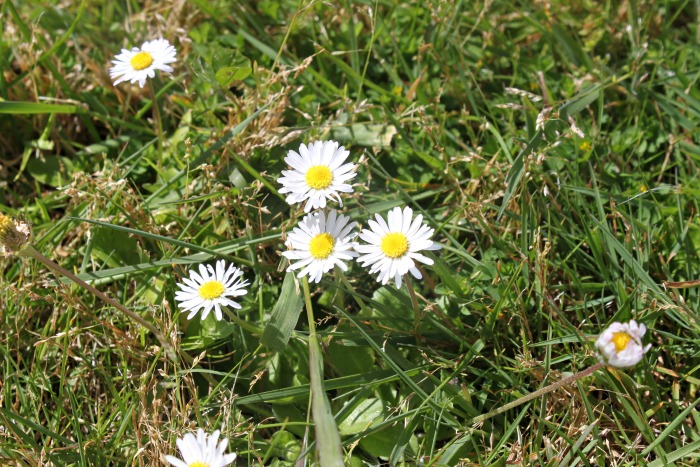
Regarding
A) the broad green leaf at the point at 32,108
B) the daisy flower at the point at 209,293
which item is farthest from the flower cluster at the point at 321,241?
the broad green leaf at the point at 32,108

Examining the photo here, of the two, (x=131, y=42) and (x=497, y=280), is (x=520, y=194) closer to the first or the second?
(x=497, y=280)

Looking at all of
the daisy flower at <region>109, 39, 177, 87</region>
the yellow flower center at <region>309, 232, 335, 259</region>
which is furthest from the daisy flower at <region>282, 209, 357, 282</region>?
the daisy flower at <region>109, 39, 177, 87</region>

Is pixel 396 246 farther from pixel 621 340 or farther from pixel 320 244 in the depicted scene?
pixel 621 340

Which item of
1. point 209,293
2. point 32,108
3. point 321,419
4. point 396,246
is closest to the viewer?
point 321,419

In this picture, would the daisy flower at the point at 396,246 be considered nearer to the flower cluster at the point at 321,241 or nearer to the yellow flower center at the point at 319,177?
the flower cluster at the point at 321,241

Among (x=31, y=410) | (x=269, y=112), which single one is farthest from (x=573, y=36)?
(x=31, y=410)

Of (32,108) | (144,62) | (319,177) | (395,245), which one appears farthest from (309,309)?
(32,108)

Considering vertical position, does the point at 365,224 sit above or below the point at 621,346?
above
